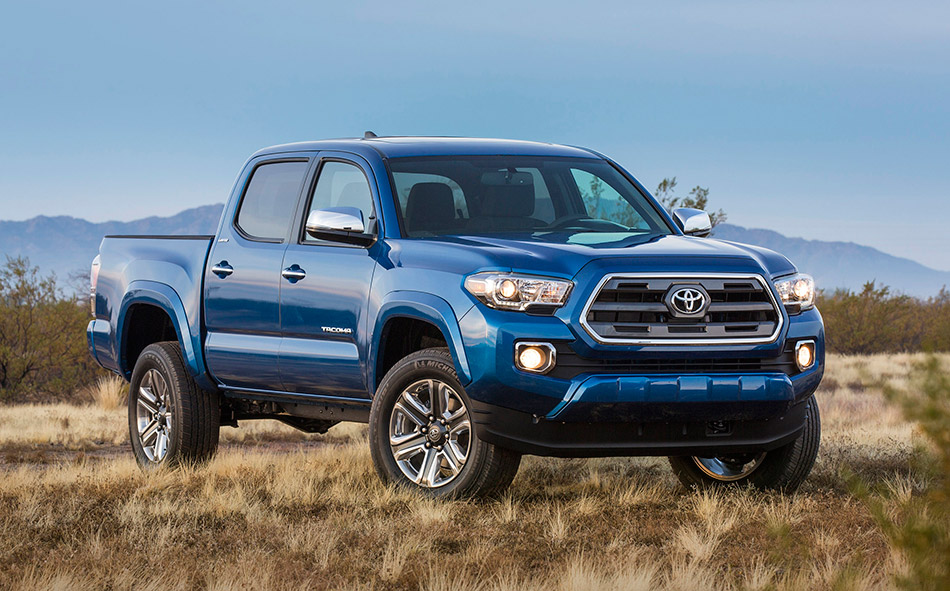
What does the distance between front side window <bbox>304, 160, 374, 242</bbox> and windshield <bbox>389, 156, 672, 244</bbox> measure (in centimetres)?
32

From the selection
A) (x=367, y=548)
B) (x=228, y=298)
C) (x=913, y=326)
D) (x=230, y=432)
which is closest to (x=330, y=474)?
(x=228, y=298)

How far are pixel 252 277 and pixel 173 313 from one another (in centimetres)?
103

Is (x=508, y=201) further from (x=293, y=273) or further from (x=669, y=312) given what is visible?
(x=669, y=312)

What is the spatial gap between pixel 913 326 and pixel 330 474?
102ft

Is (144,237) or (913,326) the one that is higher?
(144,237)

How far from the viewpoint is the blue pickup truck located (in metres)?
6.20

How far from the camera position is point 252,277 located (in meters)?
8.05

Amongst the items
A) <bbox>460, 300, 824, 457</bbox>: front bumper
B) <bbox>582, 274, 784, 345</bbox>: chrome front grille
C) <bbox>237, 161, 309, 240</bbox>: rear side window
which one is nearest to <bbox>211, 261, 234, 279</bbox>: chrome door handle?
<bbox>237, 161, 309, 240</bbox>: rear side window

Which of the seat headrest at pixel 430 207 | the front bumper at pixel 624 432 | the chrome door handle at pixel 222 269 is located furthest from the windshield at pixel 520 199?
the chrome door handle at pixel 222 269

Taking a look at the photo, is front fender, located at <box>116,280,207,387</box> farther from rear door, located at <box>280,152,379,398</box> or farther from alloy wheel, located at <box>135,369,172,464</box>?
rear door, located at <box>280,152,379,398</box>

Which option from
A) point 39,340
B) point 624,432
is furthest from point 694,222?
point 39,340

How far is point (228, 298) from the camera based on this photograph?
827 centimetres

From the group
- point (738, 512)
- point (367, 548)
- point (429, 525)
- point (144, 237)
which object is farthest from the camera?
point (144, 237)

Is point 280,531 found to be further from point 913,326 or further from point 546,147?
point 913,326
